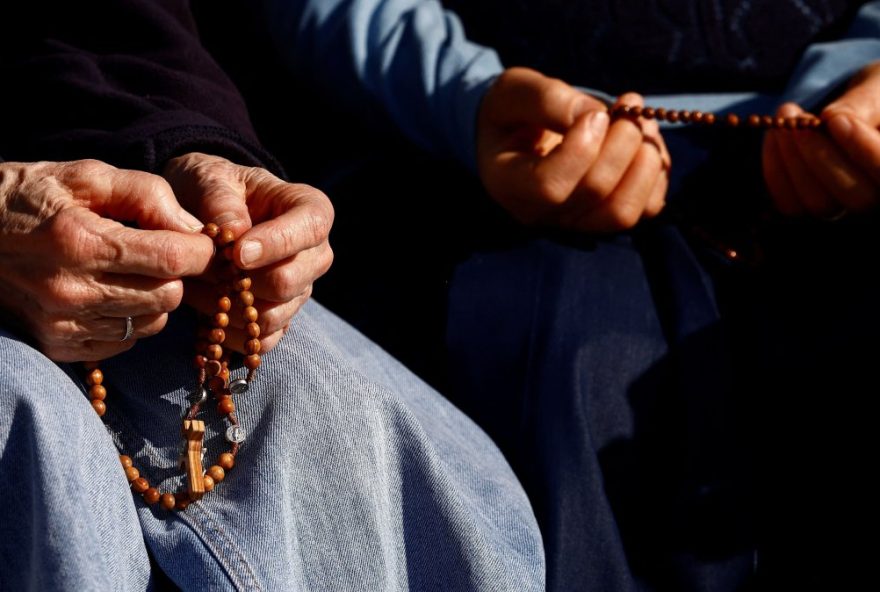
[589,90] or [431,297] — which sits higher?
[589,90]

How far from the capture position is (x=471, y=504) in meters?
0.89

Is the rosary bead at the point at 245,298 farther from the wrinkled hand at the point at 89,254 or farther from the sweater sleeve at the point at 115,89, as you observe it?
the sweater sleeve at the point at 115,89

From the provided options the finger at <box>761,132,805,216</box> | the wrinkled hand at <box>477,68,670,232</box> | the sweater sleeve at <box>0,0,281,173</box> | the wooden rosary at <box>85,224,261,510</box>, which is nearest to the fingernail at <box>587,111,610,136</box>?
the wrinkled hand at <box>477,68,670,232</box>

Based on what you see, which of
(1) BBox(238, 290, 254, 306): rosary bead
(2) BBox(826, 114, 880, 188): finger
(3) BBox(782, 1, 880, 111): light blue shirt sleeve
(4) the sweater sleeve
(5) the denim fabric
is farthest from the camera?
(3) BBox(782, 1, 880, 111): light blue shirt sleeve

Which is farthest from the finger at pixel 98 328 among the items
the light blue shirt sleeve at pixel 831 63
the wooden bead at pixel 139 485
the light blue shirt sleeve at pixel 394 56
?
the light blue shirt sleeve at pixel 831 63

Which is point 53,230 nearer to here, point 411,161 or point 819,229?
point 411,161

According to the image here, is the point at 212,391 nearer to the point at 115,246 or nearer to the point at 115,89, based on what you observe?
the point at 115,246

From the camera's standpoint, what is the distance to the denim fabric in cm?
70

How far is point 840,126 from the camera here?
3.70 feet

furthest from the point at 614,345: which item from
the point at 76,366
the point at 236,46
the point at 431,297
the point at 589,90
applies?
the point at 236,46

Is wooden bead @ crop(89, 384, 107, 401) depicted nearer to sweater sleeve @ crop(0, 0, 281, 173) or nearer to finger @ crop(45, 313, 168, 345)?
finger @ crop(45, 313, 168, 345)

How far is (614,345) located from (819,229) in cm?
34

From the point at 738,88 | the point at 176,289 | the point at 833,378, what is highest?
the point at 176,289

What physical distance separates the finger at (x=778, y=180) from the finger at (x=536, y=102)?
23 centimetres
